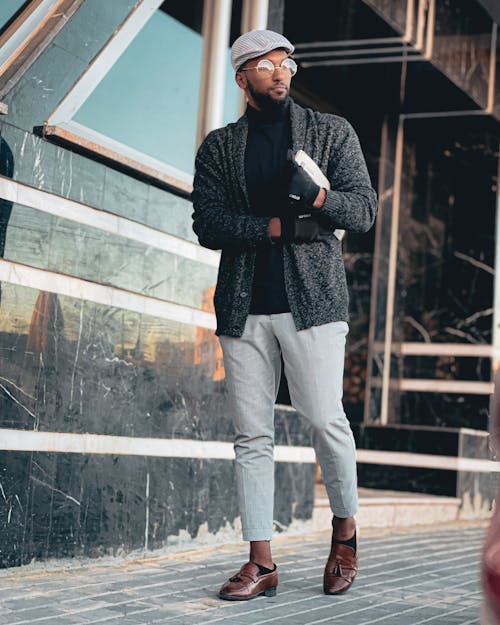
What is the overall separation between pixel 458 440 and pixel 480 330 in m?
1.25

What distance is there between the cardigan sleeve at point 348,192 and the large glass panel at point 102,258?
1.00 meters

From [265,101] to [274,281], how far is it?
2.05 feet

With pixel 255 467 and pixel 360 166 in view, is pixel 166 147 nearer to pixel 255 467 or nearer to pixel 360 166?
pixel 360 166

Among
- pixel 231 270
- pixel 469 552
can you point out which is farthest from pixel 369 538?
pixel 231 270

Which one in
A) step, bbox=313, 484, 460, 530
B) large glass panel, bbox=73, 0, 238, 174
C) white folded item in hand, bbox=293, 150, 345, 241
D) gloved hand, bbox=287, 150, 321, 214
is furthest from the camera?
step, bbox=313, 484, 460, 530

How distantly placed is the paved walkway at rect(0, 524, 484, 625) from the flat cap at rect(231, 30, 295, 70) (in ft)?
6.00

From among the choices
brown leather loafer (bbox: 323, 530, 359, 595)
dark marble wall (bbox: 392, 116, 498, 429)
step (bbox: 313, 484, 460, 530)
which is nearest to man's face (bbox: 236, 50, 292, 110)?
brown leather loafer (bbox: 323, 530, 359, 595)

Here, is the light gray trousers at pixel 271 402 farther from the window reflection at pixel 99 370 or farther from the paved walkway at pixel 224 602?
the window reflection at pixel 99 370

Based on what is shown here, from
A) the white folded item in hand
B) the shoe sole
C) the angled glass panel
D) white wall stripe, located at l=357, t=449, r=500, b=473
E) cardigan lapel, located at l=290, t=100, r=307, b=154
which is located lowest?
the shoe sole

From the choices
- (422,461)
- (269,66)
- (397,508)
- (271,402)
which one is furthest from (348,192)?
(422,461)

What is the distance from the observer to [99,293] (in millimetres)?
4207

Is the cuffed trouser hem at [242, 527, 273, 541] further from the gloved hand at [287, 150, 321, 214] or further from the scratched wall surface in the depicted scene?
the gloved hand at [287, 150, 321, 214]

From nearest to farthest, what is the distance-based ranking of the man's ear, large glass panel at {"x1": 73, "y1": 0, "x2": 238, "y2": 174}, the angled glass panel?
1. the man's ear
2. the angled glass panel
3. large glass panel at {"x1": 73, "y1": 0, "x2": 238, "y2": 174}

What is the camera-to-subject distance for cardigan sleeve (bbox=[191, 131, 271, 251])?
3596 millimetres
